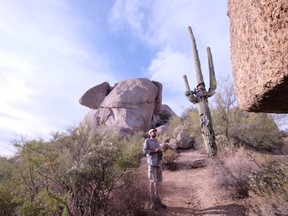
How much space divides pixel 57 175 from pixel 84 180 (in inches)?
22.0

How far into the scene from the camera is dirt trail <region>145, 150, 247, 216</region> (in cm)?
547

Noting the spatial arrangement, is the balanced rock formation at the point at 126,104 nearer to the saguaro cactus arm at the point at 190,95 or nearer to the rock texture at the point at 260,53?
the saguaro cactus arm at the point at 190,95

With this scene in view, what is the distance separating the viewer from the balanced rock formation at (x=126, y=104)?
21.6m

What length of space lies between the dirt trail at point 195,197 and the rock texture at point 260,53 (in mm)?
4354

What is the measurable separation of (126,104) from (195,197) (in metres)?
16.4

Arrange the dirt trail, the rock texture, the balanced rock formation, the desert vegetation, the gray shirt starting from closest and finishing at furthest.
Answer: the rock texture, the desert vegetation, the dirt trail, the gray shirt, the balanced rock formation

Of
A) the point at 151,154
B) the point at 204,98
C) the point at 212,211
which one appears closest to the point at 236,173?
the point at 212,211

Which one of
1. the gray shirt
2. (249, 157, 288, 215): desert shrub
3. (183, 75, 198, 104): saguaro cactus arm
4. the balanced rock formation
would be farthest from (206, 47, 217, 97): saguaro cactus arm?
the balanced rock formation

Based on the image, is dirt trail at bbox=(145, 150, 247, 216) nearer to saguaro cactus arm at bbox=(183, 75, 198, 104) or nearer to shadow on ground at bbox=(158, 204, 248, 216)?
shadow on ground at bbox=(158, 204, 248, 216)

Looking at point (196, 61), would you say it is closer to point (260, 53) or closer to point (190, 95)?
point (190, 95)

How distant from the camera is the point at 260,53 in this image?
1.24m

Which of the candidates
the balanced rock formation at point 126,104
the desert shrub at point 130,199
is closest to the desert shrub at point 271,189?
the desert shrub at point 130,199

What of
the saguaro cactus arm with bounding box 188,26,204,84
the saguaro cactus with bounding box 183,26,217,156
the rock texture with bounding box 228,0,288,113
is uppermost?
the saguaro cactus arm with bounding box 188,26,204,84

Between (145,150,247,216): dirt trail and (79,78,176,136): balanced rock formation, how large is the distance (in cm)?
1158
